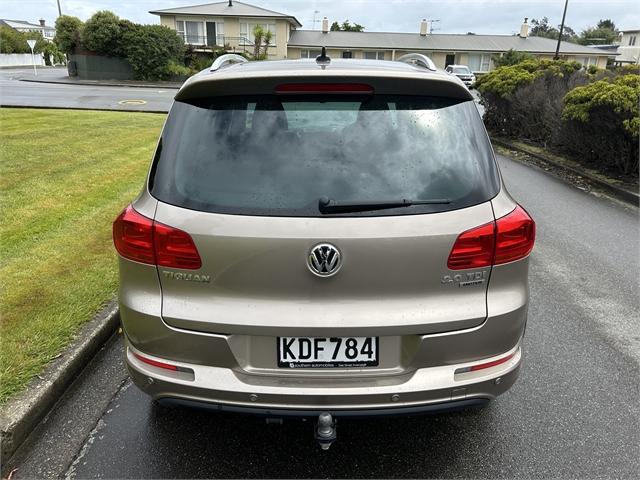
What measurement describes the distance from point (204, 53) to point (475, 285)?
45.1m

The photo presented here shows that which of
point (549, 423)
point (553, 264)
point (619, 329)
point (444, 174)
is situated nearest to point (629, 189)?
point (553, 264)

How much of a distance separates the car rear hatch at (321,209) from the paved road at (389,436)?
763 millimetres

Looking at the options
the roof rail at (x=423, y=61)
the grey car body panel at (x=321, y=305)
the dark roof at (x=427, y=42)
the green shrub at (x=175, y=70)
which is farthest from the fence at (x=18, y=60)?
the grey car body panel at (x=321, y=305)

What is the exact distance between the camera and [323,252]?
207cm

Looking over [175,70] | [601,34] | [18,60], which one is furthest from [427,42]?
[601,34]

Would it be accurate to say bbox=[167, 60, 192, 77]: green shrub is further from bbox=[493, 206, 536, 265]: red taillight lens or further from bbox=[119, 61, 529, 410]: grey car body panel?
bbox=[493, 206, 536, 265]: red taillight lens

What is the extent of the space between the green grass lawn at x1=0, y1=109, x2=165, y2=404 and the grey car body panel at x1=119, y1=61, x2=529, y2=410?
1326mm

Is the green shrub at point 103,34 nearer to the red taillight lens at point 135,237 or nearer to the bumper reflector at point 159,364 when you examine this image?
the red taillight lens at point 135,237

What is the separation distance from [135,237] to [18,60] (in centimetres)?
7412

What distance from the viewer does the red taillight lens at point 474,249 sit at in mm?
2141

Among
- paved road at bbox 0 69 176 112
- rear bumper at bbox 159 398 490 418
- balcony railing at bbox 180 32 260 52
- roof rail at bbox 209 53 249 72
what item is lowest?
paved road at bbox 0 69 176 112

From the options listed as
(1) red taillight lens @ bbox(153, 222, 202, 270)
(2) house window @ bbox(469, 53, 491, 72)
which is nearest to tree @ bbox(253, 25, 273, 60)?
(2) house window @ bbox(469, 53, 491, 72)

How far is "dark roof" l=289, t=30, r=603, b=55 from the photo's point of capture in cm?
5153

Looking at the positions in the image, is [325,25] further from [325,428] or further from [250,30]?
[325,428]
